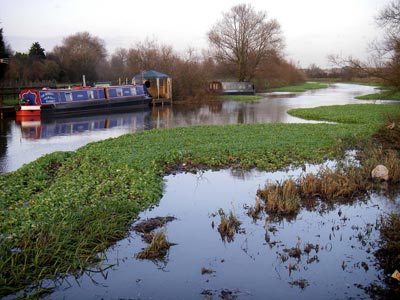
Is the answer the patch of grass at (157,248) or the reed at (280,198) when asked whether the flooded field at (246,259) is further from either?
the reed at (280,198)

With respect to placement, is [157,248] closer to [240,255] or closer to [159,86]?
[240,255]

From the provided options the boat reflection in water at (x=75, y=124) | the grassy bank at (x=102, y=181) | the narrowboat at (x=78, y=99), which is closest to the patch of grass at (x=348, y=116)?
the grassy bank at (x=102, y=181)

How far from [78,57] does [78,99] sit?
76.3 ft

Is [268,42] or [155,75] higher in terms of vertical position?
[268,42]

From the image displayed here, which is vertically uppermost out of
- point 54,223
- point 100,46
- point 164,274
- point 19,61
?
point 100,46

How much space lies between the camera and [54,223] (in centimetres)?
633

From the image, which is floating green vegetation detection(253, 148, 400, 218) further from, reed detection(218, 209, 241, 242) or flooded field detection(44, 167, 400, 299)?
reed detection(218, 209, 241, 242)

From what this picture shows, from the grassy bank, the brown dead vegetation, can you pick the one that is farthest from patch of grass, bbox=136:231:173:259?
the brown dead vegetation

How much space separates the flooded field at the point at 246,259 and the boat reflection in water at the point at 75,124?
11250mm

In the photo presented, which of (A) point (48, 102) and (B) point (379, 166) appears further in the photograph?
(A) point (48, 102)

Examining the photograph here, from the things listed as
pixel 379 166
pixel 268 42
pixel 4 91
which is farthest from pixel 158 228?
pixel 268 42

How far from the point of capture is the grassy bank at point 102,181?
219 inches

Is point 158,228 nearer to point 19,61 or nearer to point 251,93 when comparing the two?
point 19,61

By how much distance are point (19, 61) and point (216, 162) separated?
33060 mm
